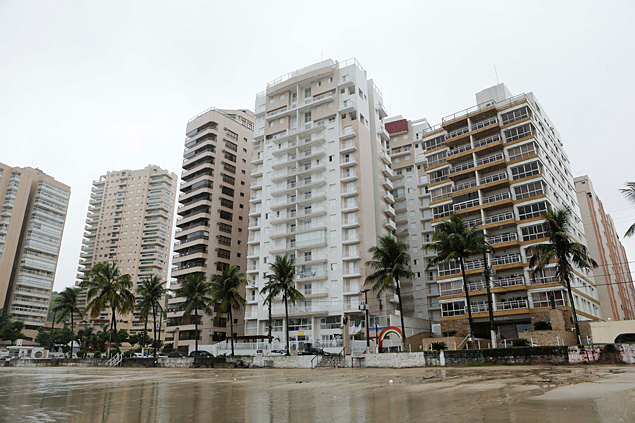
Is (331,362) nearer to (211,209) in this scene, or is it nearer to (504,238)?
(504,238)

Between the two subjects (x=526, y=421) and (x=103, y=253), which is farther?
(x=103, y=253)

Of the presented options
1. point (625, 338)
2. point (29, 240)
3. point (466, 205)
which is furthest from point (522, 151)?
point (29, 240)

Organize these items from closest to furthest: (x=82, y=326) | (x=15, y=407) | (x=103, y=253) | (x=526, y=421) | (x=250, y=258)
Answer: (x=526, y=421)
(x=15, y=407)
(x=250, y=258)
(x=82, y=326)
(x=103, y=253)

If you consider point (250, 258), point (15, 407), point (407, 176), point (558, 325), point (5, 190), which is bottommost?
point (15, 407)

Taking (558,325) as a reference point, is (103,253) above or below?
above

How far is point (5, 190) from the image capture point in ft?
412

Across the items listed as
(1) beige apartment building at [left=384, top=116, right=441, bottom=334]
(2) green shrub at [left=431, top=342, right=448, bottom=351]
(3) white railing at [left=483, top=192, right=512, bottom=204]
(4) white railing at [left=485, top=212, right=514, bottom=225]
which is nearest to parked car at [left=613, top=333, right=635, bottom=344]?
(2) green shrub at [left=431, top=342, right=448, bottom=351]

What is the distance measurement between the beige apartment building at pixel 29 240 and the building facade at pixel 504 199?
11530cm

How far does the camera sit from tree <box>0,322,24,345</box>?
97875 millimetres

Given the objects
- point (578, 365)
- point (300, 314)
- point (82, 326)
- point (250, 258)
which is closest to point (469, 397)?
point (578, 365)

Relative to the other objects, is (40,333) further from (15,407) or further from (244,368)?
(15,407)

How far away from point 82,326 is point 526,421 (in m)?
166

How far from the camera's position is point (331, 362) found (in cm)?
4175

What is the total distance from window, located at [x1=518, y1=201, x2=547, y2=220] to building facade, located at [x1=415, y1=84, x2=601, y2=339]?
0.12 m
